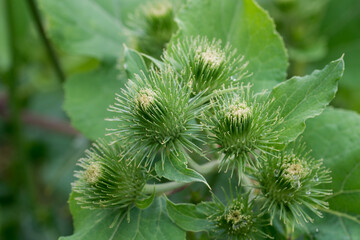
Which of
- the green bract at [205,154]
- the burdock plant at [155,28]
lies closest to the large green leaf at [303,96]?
the green bract at [205,154]

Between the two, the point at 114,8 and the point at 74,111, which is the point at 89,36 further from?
the point at 74,111

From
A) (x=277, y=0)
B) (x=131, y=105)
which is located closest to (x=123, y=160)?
(x=131, y=105)

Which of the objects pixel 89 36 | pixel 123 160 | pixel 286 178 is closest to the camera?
pixel 286 178

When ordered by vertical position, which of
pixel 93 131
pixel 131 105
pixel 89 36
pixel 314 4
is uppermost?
pixel 131 105

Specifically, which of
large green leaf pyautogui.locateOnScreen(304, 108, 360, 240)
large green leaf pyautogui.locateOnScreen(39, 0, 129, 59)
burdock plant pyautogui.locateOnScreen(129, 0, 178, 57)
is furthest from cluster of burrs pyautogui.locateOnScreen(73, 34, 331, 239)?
large green leaf pyautogui.locateOnScreen(39, 0, 129, 59)

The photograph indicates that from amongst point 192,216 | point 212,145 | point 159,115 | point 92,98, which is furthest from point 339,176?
point 92,98
